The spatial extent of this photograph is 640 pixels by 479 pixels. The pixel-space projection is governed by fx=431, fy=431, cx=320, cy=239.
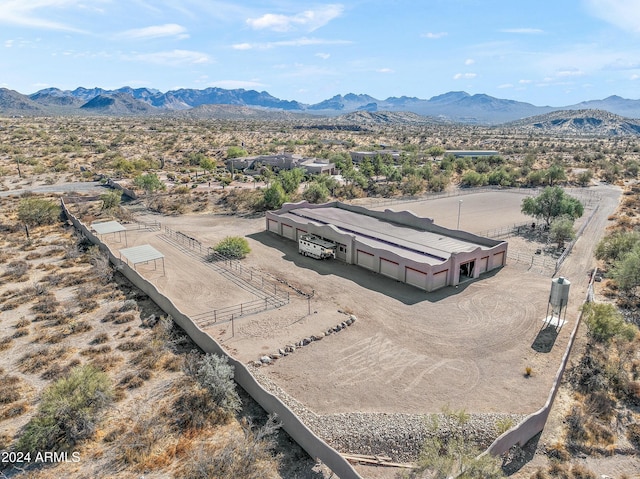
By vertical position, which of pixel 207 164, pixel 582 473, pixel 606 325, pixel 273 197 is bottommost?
pixel 582 473

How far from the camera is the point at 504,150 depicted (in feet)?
417

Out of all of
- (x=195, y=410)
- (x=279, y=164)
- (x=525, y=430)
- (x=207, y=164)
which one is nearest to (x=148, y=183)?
(x=207, y=164)

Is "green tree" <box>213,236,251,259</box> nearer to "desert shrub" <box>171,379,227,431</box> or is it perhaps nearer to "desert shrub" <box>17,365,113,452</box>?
"desert shrub" <box>171,379,227,431</box>

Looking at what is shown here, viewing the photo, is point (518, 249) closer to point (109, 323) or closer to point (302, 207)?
point (302, 207)

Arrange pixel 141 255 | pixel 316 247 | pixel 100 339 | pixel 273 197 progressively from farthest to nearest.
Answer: pixel 273 197
pixel 316 247
pixel 141 255
pixel 100 339

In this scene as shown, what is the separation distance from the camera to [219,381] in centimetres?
1941

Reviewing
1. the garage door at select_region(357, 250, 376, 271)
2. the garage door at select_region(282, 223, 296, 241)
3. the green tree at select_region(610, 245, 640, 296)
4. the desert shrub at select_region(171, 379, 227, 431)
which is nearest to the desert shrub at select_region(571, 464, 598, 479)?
the desert shrub at select_region(171, 379, 227, 431)

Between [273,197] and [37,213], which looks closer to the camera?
[37,213]

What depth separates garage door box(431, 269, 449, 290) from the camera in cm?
3250

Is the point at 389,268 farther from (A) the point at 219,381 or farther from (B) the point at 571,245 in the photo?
(B) the point at 571,245

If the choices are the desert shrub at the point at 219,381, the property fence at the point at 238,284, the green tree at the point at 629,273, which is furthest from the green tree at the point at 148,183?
the green tree at the point at 629,273

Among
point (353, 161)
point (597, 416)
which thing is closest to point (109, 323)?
point (597, 416)

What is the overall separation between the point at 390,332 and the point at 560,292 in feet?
34.4

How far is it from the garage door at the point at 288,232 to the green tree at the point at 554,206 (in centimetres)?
2919
